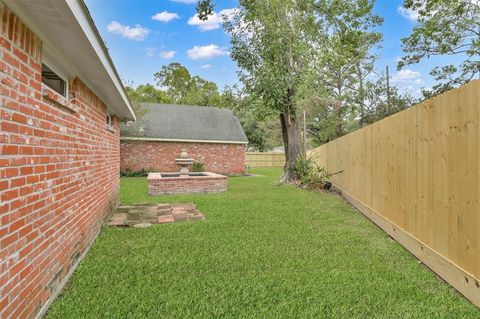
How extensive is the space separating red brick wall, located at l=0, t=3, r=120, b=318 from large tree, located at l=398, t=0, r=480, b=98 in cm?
1299

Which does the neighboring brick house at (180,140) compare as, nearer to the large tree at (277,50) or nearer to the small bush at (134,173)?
the small bush at (134,173)

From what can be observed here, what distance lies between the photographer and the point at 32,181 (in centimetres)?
241

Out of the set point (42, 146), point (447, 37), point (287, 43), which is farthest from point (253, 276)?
point (447, 37)

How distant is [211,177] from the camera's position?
1044 cm

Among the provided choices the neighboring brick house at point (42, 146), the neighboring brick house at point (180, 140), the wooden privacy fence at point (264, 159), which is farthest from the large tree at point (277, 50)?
the wooden privacy fence at point (264, 159)

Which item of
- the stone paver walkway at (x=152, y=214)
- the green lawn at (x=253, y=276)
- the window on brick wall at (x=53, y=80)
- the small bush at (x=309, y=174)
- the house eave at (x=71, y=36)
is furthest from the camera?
the small bush at (x=309, y=174)

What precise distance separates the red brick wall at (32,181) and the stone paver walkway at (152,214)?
1.89 meters

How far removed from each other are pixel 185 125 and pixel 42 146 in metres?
17.3

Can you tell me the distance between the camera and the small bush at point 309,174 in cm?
1072

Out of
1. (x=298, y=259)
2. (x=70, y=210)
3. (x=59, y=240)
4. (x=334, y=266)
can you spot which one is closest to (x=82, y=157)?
(x=70, y=210)

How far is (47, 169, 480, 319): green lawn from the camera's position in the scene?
259cm

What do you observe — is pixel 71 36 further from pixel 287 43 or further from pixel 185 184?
pixel 287 43

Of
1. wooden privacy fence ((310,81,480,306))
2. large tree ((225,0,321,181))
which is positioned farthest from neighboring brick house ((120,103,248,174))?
wooden privacy fence ((310,81,480,306))

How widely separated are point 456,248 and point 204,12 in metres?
5.46
